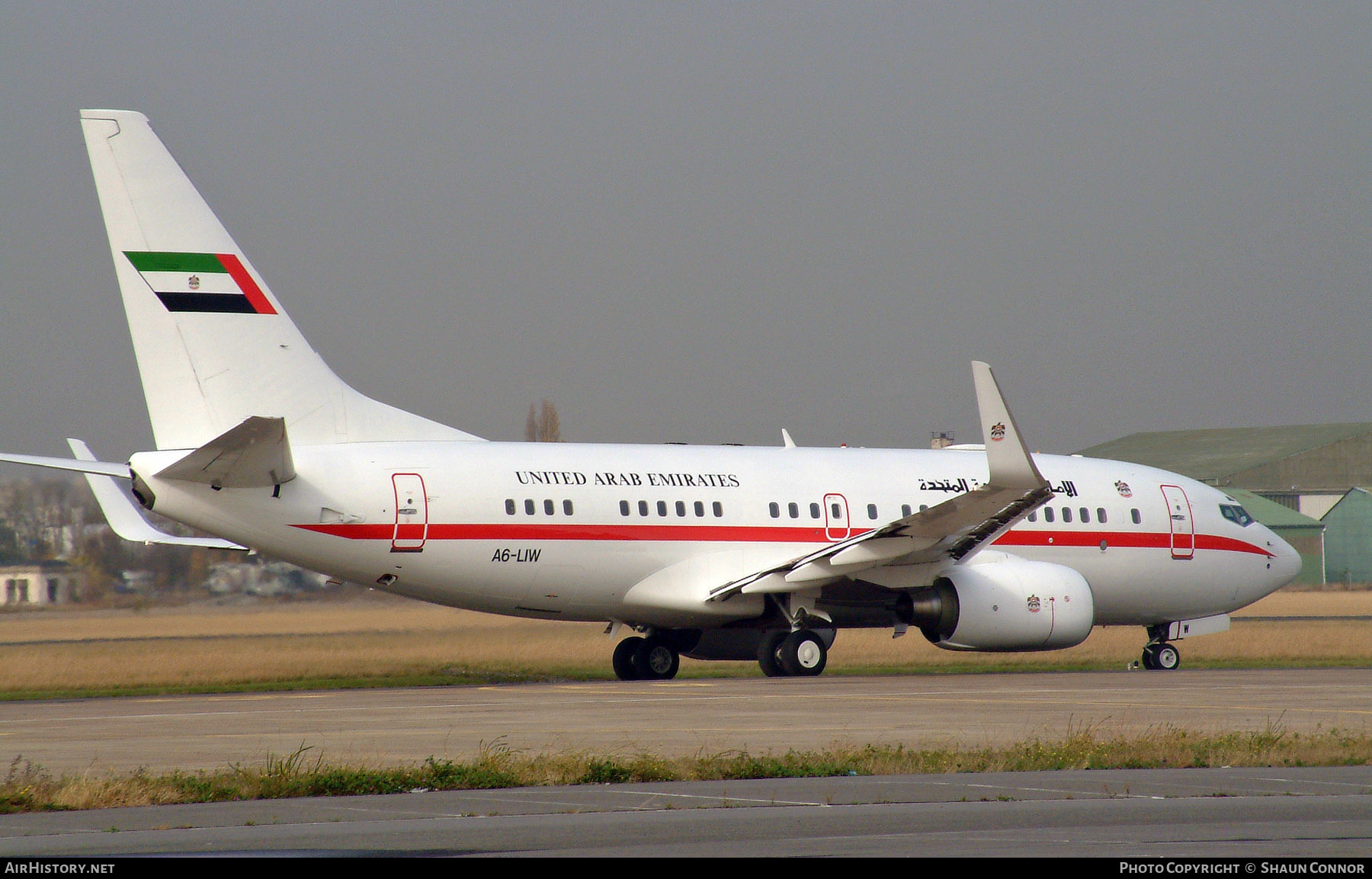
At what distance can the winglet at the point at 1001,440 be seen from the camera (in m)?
20.7

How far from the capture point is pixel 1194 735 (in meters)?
14.5

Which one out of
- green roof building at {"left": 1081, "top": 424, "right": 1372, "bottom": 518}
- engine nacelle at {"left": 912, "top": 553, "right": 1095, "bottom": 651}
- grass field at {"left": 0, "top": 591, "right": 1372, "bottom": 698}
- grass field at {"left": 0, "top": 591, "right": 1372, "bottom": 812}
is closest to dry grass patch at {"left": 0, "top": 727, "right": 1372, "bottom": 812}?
grass field at {"left": 0, "top": 591, "right": 1372, "bottom": 812}

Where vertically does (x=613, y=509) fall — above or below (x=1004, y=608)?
above

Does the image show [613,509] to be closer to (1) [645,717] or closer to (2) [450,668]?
(2) [450,668]

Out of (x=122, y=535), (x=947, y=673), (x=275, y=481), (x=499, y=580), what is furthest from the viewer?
(x=122, y=535)

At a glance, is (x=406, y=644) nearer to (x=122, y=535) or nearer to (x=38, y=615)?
(x=122, y=535)

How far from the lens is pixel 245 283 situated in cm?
2167

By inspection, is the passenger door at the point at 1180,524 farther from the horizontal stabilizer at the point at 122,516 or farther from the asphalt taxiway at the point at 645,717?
the horizontal stabilizer at the point at 122,516

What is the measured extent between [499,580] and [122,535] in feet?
29.4

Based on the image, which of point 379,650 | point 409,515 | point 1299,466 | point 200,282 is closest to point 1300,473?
point 1299,466

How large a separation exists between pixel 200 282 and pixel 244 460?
248cm

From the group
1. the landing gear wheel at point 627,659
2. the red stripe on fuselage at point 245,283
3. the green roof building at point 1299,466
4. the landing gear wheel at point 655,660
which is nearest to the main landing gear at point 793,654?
the landing gear wheel at point 655,660

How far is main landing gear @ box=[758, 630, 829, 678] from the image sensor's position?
24.2m

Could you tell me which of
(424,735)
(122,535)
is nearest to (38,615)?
(122,535)
